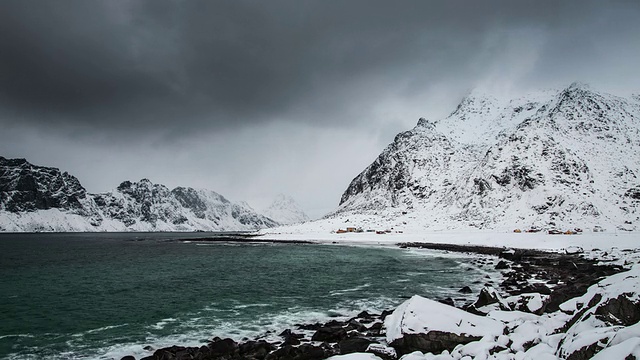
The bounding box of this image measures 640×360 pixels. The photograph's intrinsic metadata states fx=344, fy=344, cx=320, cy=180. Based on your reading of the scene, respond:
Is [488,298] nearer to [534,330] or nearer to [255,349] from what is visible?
[534,330]

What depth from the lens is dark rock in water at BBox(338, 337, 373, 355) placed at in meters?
16.1

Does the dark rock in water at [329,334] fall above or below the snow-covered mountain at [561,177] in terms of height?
below

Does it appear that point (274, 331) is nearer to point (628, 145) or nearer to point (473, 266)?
point (473, 266)

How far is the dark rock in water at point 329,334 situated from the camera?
18.9 meters

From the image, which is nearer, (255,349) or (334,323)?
(255,349)

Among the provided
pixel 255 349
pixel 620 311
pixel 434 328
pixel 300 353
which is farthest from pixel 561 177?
pixel 255 349

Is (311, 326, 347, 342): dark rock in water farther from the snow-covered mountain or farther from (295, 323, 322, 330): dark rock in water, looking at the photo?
the snow-covered mountain

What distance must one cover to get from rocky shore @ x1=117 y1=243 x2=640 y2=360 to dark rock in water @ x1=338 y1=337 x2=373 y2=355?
0.16 feet

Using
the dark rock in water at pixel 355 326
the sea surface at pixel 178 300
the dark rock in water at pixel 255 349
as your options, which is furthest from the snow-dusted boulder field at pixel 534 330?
the sea surface at pixel 178 300

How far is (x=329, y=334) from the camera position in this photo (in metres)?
19.3

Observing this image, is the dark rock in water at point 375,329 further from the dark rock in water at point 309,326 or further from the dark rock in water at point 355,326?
the dark rock in water at point 309,326

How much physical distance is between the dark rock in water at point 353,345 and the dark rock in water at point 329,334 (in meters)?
1.67

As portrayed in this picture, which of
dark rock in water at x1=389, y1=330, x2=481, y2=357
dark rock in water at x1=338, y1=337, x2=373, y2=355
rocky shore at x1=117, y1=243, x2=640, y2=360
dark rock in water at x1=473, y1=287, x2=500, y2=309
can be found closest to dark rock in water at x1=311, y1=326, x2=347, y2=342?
rocky shore at x1=117, y1=243, x2=640, y2=360

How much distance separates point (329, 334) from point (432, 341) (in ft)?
21.4
